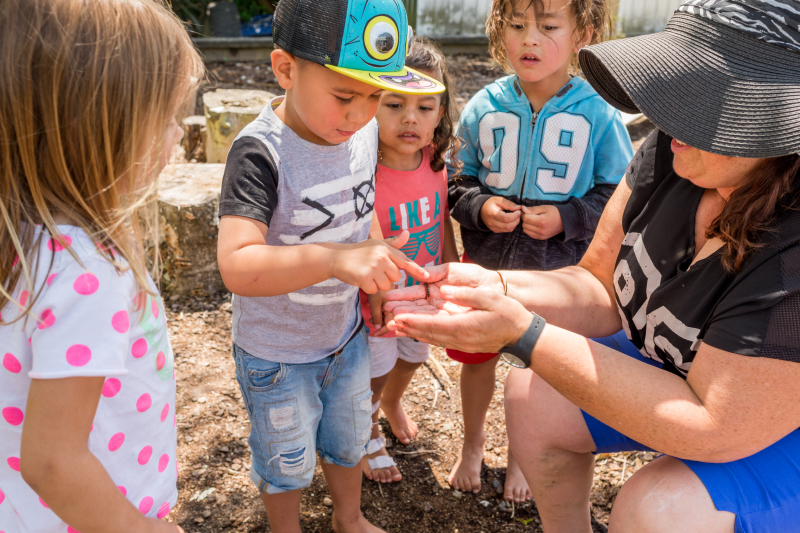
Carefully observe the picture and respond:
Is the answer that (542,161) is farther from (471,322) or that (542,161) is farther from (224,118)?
(224,118)

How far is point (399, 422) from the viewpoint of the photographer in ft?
8.80

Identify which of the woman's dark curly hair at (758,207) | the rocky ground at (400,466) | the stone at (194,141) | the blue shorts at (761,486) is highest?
the woman's dark curly hair at (758,207)

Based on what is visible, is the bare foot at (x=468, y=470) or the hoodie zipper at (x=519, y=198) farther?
the bare foot at (x=468, y=470)

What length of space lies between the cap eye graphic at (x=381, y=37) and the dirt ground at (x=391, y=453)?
2.95ft

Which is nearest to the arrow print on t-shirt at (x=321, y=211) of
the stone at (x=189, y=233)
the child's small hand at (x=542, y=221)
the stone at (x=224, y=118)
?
the child's small hand at (x=542, y=221)

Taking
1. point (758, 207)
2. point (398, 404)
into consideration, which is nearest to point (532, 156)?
point (758, 207)

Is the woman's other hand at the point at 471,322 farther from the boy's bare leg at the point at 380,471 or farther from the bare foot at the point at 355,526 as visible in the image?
the bare foot at the point at 355,526

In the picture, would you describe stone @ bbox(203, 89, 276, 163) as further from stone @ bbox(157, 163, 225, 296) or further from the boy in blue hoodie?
the boy in blue hoodie

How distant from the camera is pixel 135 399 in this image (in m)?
1.22

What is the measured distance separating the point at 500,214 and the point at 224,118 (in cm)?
264

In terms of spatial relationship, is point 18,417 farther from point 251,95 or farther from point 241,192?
point 251,95

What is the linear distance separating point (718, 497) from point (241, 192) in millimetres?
1391

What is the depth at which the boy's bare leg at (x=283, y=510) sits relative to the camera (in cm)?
190

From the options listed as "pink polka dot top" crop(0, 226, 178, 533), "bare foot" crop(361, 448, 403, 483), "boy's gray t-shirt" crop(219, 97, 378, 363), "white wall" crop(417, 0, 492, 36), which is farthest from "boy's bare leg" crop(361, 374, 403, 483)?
"white wall" crop(417, 0, 492, 36)
